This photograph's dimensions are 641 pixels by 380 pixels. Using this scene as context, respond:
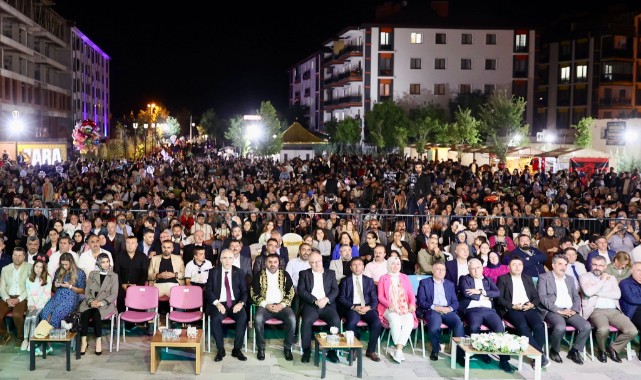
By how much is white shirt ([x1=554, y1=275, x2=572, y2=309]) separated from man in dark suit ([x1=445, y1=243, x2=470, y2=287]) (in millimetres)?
1367

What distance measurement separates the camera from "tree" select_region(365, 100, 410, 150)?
64250mm

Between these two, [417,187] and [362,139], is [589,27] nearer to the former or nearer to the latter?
[362,139]

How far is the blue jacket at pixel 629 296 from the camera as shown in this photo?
35.7ft

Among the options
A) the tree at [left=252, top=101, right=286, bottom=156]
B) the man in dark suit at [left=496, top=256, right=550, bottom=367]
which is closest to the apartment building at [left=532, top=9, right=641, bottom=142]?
the tree at [left=252, top=101, right=286, bottom=156]

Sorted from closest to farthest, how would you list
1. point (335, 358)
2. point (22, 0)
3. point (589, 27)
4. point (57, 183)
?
point (335, 358) < point (57, 183) < point (22, 0) < point (589, 27)

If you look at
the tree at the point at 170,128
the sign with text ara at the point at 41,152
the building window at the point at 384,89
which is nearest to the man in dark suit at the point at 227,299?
the sign with text ara at the point at 41,152

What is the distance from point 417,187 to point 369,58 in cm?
5438

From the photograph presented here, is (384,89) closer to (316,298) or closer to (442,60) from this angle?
(442,60)

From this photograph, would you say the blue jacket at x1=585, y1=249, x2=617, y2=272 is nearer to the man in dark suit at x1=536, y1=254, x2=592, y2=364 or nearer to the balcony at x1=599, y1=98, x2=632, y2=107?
the man in dark suit at x1=536, y1=254, x2=592, y2=364

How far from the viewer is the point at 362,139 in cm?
7350

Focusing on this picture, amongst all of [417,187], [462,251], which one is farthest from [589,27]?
[462,251]

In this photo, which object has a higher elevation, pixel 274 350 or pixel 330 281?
pixel 330 281

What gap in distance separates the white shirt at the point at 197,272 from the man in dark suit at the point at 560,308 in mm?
5007

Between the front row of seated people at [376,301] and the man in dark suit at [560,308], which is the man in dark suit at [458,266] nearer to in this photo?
the front row of seated people at [376,301]
